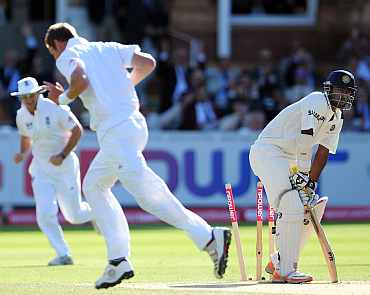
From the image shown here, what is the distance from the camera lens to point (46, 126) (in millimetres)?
13039

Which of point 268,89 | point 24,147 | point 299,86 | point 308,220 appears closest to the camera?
point 308,220

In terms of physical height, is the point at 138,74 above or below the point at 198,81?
above

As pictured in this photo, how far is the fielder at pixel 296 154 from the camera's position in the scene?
9.74 m

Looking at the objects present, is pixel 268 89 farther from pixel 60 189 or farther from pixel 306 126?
pixel 306 126

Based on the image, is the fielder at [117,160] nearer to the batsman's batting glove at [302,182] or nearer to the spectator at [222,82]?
the batsman's batting glove at [302,182]

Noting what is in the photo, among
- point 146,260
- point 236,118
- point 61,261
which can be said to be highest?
point 61,261

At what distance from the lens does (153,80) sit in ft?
76.0

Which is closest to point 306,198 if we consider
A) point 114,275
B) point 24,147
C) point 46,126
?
point 114,275

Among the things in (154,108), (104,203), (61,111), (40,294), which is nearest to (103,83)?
(104,203)

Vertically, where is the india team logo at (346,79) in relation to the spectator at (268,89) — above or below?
above

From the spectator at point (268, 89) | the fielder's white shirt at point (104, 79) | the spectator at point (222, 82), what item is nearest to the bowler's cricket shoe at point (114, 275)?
the fielder's white shirt at point (104, 79)

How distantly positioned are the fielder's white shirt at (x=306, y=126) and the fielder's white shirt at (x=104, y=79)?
1.42 meters

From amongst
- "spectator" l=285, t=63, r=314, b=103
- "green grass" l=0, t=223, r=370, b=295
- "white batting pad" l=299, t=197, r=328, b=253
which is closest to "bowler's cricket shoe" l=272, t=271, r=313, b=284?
"white batting pad" l=299, t=197, r=328, b=253

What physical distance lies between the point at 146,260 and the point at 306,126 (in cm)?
389
